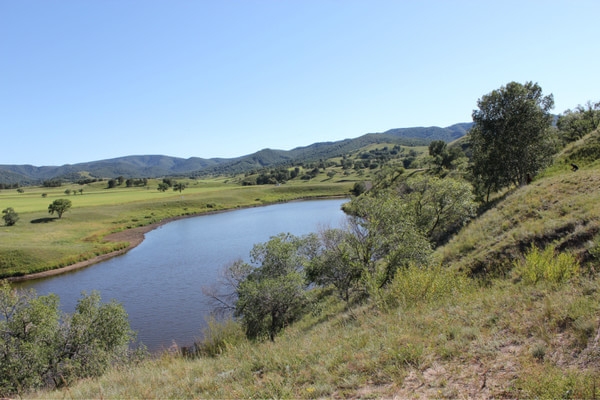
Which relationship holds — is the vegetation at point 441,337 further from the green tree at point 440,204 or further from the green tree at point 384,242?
the green tree at point 440,204

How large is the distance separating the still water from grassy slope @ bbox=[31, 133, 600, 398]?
1536 cm

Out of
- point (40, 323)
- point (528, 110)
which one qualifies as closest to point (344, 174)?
point (528, 110)

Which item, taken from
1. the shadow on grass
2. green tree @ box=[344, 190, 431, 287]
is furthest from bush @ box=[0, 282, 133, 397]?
the shadow on grass

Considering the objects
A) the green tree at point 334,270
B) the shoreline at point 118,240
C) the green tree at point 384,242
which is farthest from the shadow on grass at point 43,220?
the green tree at point 384,242

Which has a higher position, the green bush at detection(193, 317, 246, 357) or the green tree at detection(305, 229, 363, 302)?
the green tree at detection(305, 229, 363, 302)

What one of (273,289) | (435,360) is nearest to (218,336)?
(273,289)

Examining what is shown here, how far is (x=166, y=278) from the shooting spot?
33.7m

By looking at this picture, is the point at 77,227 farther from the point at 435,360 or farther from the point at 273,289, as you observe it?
the point at 435,360

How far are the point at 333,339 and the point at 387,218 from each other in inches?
405

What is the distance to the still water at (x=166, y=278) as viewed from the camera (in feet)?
75.8

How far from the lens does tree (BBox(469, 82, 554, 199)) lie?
24500mm

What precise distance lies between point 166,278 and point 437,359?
111ft

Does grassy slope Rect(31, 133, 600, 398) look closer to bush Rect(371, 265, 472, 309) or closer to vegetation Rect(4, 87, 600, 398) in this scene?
vegetation Rect(4, 87, 600, 398)

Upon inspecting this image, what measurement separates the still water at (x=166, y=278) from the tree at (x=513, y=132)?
1633cm
